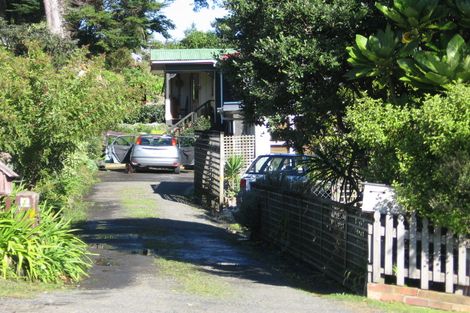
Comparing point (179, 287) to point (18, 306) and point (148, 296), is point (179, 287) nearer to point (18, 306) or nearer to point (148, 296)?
point (148, 296)

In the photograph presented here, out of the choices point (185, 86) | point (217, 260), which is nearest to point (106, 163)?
point (185, 86)

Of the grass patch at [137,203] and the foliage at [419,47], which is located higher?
the foliage at [419,47]

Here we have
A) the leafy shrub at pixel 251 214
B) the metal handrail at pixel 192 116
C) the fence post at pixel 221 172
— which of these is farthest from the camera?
the metal handrail at pixel 192 116

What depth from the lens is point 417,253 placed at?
8672 mm

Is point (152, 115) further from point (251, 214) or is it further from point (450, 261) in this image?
point (450, 261)

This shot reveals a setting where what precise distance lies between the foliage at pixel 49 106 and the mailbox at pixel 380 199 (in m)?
5.45

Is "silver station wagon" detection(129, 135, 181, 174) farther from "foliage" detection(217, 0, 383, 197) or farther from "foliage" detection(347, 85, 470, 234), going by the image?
"foliage" detection(347, 85, 470, 234)

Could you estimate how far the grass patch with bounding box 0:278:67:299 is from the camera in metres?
8.53

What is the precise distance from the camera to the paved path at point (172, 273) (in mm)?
8250

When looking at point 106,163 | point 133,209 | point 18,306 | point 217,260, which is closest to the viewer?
point 18,306

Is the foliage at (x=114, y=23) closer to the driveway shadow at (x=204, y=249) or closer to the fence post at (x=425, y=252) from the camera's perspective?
the driveway shadow at (x=204, y=249)

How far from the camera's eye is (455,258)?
8.52 meters

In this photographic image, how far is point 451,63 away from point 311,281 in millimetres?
4046

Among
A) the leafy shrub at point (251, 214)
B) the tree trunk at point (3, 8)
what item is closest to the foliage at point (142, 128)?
the tree trunk at point (3, 8)
